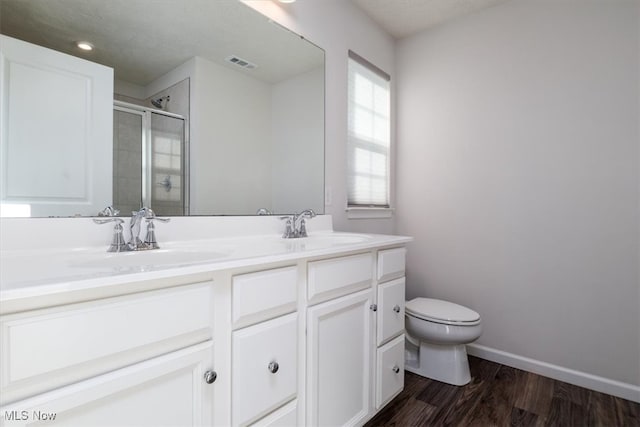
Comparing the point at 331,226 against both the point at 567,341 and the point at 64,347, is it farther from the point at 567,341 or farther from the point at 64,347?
the point at 567,341

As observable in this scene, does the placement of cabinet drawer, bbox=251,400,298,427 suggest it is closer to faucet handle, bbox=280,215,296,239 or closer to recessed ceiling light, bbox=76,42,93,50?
faucet handle, bbox=280,215,296,239

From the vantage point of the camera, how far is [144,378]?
26.5 inches

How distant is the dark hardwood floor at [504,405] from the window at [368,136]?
3.85 feet

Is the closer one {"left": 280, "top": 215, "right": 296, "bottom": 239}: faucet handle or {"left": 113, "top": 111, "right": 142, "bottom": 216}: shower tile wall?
{"left": 113, "top": 111, "right": 142, "bottom": 216}: shower tile wall

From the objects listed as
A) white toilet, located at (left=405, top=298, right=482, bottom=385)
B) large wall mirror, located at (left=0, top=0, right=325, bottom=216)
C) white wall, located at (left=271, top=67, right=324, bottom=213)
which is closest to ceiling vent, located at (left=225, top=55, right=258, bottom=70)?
large wall mirror, located at (left=0, top=0, right=325, bottom=216)

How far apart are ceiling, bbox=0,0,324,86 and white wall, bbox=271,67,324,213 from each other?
0.11 meters

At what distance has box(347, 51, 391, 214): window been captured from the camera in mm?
2082

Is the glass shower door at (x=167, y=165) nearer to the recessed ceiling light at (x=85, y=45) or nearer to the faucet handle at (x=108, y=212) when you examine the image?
the faucet handle at (x=108, y=212)

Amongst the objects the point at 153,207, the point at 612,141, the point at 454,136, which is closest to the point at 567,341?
the point at 612,141

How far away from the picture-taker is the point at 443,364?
5.97 ft

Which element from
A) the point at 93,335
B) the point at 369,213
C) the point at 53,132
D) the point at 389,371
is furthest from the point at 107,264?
the point at 369,213

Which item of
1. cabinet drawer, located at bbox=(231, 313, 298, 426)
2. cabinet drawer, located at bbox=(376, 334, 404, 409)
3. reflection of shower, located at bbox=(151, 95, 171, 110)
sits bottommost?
cabinet drawer, located at bbox=(376, 334, 404, 409)

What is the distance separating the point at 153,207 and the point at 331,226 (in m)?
1.00

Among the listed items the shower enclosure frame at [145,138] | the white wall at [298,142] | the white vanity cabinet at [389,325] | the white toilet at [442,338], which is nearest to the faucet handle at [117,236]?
the shower enclosure frame at [145,138]
